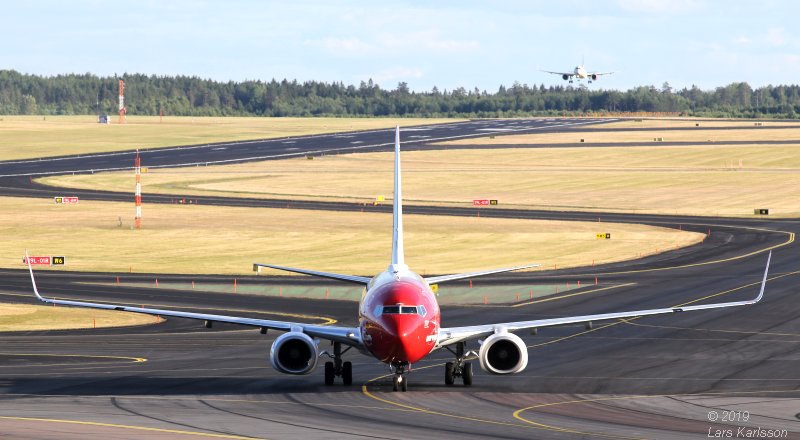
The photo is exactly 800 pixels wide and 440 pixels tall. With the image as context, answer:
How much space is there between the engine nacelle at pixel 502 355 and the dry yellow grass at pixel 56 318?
32117mm

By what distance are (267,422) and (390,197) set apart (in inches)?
4535

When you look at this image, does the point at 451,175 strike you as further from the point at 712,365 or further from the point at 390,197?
the point at 712,365

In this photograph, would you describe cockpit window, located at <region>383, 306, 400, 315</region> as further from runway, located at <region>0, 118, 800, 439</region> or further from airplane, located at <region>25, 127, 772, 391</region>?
runway, located at <region>0, 118, 800, 439</region>

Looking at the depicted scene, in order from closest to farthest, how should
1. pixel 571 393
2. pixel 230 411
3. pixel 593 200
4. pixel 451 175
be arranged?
pixel 230 411, pixel 571 393, pixel 593 200, pixel 451 175

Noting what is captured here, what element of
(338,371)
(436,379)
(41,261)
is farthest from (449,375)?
(41,261)

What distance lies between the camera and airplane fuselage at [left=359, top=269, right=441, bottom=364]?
1598 inches

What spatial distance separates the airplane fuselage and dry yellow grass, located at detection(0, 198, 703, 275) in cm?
4775

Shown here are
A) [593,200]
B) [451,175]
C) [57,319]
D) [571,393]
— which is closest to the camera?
[571,393]

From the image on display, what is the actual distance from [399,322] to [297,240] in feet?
230

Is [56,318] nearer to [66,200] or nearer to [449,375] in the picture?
[449,375]

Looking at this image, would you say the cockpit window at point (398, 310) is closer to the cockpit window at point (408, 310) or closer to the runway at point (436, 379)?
the cockpit window at point (408, 310)

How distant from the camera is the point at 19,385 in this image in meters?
47.8

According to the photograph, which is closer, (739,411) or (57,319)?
(739,411)

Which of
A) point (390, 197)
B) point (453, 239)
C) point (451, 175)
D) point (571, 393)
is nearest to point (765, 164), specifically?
point (451, 175)
